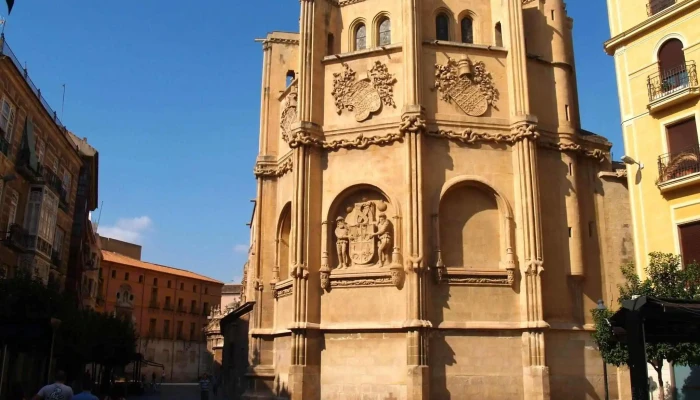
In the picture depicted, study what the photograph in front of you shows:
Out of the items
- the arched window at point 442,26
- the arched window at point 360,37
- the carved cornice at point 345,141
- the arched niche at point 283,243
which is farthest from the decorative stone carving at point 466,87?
the arched niche at point 283,243

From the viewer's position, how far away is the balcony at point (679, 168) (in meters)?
18.9

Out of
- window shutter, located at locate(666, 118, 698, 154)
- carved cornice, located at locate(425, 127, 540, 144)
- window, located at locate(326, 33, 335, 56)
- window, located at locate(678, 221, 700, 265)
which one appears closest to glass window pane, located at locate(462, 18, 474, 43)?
carved cornice, located at locate(425, 127, 540, 144)

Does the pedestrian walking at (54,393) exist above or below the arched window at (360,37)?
below

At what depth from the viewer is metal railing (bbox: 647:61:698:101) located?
64.0 ft

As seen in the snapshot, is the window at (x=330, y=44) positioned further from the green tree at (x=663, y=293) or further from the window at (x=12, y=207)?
the green tree at (x=663, y=293)

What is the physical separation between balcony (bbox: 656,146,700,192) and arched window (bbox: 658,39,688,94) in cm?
204

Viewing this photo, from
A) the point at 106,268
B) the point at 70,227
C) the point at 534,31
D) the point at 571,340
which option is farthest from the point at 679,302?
the point at 106,268

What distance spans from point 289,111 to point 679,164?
49.1ft

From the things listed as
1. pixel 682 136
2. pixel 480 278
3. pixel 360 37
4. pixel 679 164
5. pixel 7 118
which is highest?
pixel 360 37

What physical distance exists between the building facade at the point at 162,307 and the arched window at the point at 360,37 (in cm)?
4912

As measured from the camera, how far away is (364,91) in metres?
25.2

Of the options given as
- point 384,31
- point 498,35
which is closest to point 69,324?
point 384,31

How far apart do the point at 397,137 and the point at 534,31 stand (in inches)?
318

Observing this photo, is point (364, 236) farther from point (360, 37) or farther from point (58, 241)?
point (58, 241)
